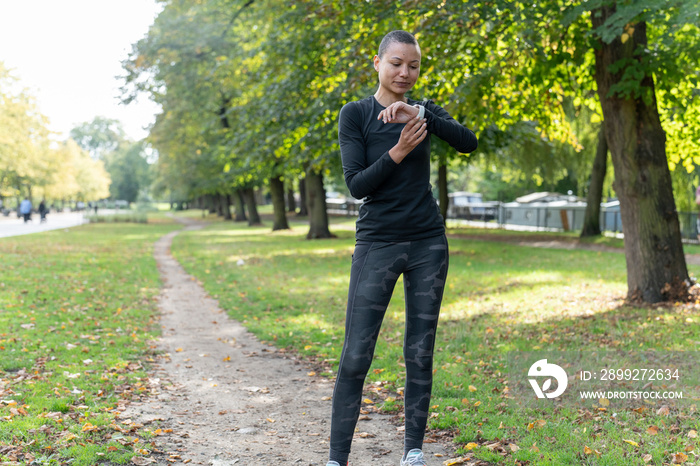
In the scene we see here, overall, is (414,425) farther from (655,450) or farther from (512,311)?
(512,311)

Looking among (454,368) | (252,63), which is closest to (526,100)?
(454,368)

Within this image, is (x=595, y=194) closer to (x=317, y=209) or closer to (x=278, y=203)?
(x=317, y=209)

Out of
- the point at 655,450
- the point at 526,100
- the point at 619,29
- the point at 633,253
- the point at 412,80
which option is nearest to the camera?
the point at 412,80

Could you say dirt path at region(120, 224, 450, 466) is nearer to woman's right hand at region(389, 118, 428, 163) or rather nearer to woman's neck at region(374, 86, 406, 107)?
woman's right hand at region(389, 118, 428, 163)

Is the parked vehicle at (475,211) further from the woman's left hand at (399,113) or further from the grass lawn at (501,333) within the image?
the woman's left hand at (399,113)

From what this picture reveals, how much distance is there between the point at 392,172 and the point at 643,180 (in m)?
6.68

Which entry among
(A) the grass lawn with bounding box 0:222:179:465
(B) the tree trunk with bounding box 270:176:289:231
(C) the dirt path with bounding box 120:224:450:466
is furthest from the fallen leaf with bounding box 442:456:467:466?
(B) the tree trunk with bounding box 270:176:289:231

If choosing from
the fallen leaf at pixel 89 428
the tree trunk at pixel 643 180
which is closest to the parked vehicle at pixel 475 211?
the tree trunk at pixel 643 180

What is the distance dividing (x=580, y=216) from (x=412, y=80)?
30505 millimetres

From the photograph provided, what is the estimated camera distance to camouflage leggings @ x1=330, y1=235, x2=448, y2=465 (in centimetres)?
332

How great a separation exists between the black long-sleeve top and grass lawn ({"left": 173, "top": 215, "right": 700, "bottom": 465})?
63.2 inches

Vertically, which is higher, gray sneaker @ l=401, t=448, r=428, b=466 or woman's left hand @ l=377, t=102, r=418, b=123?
woman's left hand @ l=377, t=102, r=418, b=123

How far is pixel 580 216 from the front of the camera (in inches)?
1252

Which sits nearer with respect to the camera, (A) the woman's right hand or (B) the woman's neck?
(A) the woman's right hand
